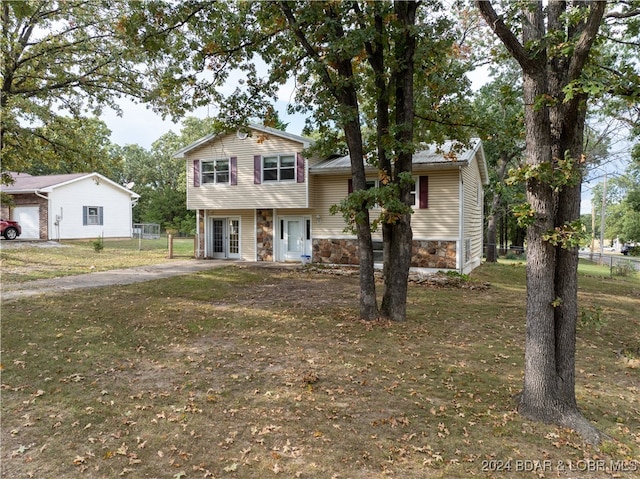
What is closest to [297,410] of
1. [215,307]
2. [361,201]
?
[361,201]

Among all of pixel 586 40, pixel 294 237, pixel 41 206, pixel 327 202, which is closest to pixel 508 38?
pixel 586 40

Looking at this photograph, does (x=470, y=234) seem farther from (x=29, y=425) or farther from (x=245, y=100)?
(x=29, y=425)

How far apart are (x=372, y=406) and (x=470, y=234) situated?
42.7 feet

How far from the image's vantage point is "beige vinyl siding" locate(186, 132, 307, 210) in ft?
51.6

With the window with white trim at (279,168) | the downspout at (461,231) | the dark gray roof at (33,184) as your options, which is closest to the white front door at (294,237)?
the window with white trim at (279,168)

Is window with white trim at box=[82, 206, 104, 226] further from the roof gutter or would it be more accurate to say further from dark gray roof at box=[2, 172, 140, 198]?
the roof gutter

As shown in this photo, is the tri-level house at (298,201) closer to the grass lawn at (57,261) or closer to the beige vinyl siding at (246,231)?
the beige vinyl siding at (246,231)

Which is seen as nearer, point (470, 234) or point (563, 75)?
point (563, 75)

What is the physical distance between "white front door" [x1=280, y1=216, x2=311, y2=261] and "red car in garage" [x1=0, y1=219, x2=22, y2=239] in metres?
16.8

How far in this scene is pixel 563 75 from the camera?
358cm

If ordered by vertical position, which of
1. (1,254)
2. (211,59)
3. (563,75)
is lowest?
(1,254)

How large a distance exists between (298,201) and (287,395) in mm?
11843

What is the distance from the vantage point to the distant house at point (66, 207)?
2289cm

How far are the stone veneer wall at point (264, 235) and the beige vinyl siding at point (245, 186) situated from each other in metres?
0.97
